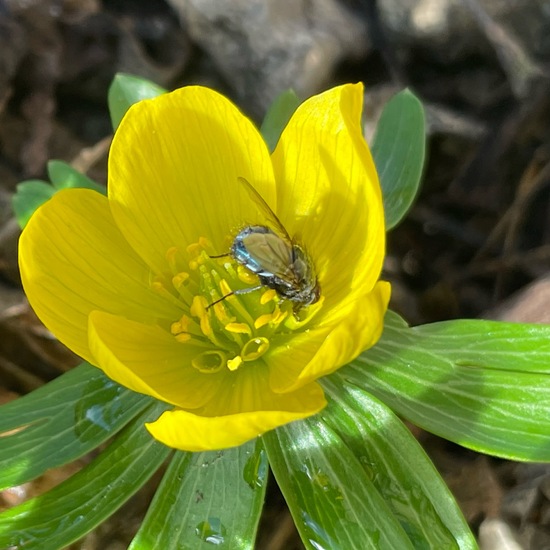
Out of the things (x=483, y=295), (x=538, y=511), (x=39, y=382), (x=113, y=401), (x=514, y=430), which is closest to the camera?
(x=514, y=430)

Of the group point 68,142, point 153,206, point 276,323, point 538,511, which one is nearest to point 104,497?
point 276,323

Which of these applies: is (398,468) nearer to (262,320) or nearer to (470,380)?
(470,380)

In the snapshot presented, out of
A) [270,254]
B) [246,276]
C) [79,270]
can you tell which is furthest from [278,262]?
[79,270]

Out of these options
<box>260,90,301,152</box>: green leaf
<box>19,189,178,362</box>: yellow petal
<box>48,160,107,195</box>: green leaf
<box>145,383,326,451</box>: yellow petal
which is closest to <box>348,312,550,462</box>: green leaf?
<box>145,383,326,451</box>: yellow petal

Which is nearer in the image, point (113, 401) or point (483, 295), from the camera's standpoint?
point (113, 401)

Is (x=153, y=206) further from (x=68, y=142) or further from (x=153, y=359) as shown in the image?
(x=68, y=142)

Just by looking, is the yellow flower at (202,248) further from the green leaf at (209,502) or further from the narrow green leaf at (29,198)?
the narrow green leaf at (29,198)
